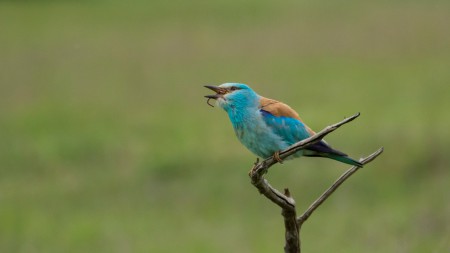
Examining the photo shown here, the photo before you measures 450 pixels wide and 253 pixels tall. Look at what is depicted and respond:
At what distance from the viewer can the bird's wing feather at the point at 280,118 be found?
474 centimetres

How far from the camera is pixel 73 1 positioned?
83.5ft

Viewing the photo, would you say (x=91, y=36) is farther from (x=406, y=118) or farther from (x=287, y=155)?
(x=287, y=155)

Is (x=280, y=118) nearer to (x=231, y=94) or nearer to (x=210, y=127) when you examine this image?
(x=231, y=94)

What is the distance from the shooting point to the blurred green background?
10.1 meters

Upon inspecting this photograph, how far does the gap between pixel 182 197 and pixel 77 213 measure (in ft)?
3.68

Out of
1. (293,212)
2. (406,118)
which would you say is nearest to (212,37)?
(406,118)

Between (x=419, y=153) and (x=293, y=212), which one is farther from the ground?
(x=293, y=212)

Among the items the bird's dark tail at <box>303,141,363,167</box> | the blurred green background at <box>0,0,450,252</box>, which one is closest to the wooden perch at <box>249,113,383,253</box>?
the bird's dark tail at <box>303,141,363,167</box>

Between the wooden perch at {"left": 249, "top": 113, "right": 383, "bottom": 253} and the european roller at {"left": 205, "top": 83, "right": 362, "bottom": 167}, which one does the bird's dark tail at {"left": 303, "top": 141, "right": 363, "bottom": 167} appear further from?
the wooden perch at {"left": 249, "top": 113, "right": 383, "bottom": 253}

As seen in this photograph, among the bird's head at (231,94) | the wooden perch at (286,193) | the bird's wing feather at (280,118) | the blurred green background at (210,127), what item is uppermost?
the bird's head at (231,94)

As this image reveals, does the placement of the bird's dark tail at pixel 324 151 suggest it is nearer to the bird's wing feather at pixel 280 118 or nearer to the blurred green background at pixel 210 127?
the bird's wing feather at pixel 280 118

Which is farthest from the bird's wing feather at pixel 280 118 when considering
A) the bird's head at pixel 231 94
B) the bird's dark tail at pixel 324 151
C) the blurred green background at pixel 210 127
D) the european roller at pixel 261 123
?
the blurred green background at pixel 210 127

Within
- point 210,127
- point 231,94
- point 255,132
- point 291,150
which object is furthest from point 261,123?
point 210,127

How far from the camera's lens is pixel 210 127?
43.8ft
